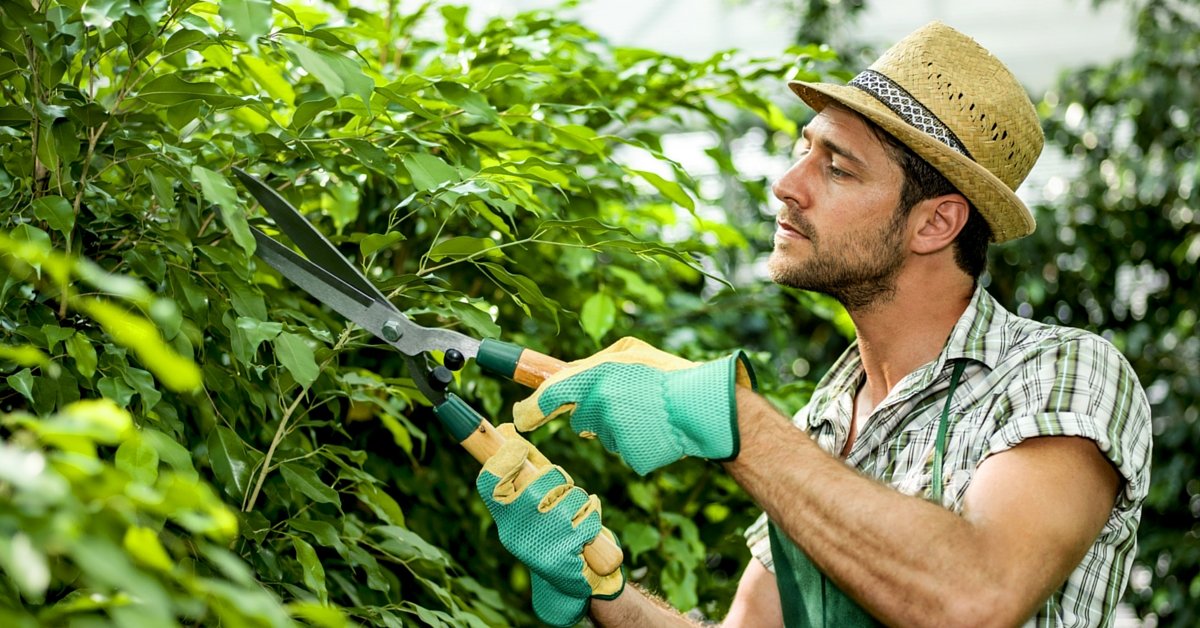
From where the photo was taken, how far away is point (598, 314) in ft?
5.14

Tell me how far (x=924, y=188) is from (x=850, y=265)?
0.44 ft

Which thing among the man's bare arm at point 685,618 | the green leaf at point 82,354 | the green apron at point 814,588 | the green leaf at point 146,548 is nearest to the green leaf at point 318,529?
the green leaf at point 82,354

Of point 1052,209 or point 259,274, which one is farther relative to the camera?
point 1052,209

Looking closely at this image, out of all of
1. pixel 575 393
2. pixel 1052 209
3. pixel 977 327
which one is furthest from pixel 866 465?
pixel 1052 209

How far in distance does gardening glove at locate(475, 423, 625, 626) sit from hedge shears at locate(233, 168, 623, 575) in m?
0.05

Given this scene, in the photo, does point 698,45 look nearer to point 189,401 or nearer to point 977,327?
point 977,327

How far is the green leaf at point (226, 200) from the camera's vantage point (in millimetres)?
894

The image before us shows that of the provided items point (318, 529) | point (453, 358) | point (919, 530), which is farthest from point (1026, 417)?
point (318, 529)

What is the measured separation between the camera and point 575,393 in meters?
1.07

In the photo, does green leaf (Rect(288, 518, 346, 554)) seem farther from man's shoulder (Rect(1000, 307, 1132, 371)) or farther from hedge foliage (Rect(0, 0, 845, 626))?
man's shoulder (Rect(1000, 307, 1132, 371))

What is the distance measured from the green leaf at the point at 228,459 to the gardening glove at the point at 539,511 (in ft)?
0.67

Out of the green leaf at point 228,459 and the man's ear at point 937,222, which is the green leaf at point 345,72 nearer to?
the green leaf at point 228,459

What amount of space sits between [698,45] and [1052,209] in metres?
2.21

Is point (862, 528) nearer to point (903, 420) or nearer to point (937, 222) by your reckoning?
point (903, 420)
